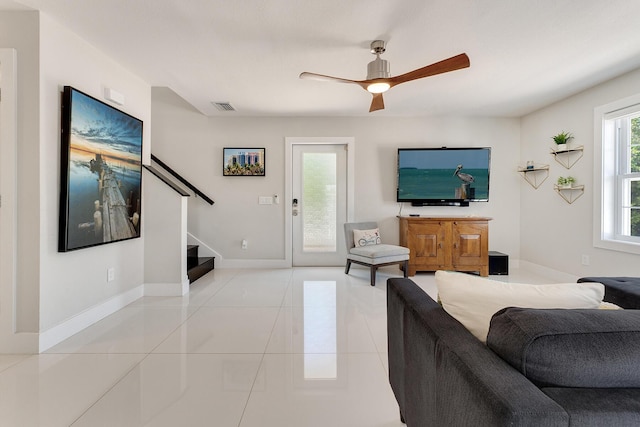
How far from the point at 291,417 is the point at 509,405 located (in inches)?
48.0

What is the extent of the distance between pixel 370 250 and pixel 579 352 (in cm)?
329

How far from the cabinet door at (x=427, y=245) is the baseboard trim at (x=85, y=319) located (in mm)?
3475

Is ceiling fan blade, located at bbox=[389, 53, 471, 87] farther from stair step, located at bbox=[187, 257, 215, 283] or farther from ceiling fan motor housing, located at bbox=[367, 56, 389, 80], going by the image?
stair step, located at bbox=[187, 257, 215, 283]

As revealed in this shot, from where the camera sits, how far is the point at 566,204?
383 cm

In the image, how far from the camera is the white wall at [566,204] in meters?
3.24

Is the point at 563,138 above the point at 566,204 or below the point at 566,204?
above

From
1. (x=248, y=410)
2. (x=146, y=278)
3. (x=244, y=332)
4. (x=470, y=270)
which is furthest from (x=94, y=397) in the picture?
(x=470, y=270)

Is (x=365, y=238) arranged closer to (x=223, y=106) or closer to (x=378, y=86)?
(x=378, y=86)

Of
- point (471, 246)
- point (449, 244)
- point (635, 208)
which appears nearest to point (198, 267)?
point (449, 244)

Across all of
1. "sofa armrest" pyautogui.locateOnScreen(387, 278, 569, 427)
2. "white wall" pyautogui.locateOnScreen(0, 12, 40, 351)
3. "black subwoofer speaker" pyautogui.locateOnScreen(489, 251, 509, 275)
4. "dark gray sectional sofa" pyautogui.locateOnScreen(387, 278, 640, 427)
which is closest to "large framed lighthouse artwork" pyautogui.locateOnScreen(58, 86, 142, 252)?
"white wall" pyautogui.locateOnScreen(0, 12, 40, 351)

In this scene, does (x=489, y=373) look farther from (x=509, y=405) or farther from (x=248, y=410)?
(x=248, y=410)

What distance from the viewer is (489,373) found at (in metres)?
0.66

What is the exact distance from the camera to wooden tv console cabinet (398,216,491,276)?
4234 millimetres

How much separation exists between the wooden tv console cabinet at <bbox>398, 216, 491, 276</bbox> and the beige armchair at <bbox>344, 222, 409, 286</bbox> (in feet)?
0.95
